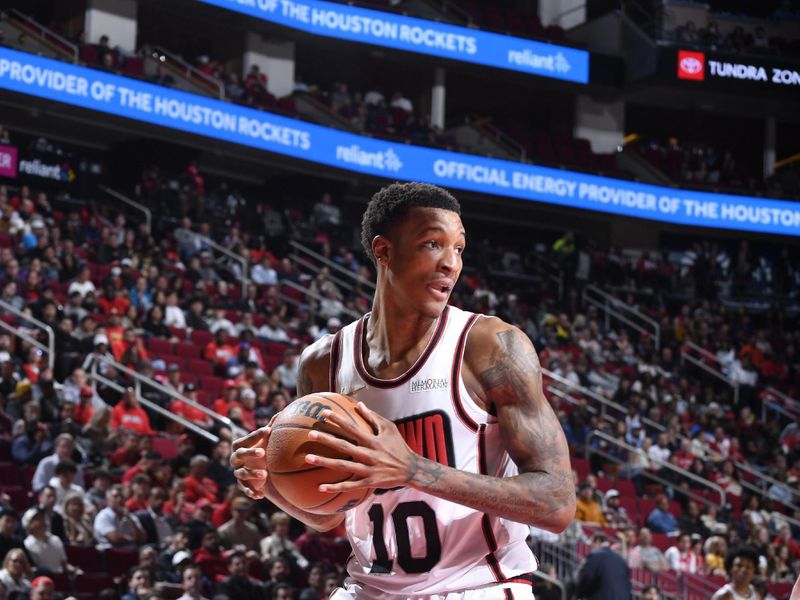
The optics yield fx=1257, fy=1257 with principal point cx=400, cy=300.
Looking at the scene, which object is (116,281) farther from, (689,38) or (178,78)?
(689,38)

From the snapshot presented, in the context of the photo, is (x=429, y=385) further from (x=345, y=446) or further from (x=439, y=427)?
(x=345, y=446)

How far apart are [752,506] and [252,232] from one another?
31.0 ft

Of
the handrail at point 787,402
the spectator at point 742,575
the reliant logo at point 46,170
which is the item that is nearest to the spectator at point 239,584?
the spectator at point 742,575

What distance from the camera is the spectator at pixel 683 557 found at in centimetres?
1373

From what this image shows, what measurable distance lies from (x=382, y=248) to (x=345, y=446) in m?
0.89

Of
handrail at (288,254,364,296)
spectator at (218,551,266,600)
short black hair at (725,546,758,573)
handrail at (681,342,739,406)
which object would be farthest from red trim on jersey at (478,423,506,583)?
handrail at (681,342,739,406)

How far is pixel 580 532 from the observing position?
44.3 feet

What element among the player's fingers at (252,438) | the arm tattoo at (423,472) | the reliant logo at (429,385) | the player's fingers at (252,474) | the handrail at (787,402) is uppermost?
the reliant logo at (429,385)

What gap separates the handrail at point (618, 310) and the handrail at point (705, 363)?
572mm

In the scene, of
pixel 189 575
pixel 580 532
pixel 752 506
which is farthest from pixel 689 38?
pixel 189 575

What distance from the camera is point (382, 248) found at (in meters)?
3.85

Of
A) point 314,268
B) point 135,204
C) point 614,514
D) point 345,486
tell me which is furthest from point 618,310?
point 345,486

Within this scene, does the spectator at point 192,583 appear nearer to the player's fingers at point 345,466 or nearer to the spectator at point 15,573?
the spectator at point 15,573

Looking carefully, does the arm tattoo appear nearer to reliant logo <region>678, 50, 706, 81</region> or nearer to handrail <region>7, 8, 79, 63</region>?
handrail <region>7, 8, 79, 63</region>
